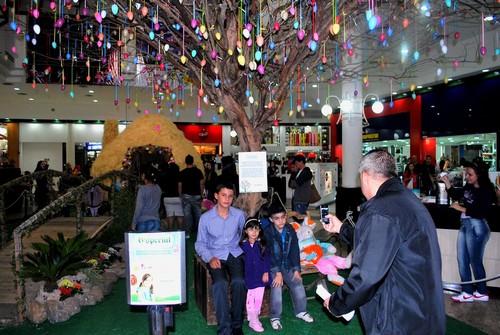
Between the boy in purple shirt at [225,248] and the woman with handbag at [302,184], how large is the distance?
398 cm

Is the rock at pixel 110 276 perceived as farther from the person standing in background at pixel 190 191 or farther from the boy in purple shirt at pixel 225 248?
the person standing in background at pixel 190 191

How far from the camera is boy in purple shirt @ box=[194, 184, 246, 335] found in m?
4.40

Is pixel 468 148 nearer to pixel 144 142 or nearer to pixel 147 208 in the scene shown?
pixel 144 142

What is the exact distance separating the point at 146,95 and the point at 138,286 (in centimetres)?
1830

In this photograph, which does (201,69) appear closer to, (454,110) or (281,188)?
(281,188)

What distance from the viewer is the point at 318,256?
5574 millimetres

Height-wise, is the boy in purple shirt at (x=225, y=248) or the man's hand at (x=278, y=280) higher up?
the boy in purple shirt at (x=225, y=248)

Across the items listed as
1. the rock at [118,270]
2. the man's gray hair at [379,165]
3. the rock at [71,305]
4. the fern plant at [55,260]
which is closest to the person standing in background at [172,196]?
the rock at [118,270]

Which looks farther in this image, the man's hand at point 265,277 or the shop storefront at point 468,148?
the shop storefront at point 468,148

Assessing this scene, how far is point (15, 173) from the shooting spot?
1463 centimetres

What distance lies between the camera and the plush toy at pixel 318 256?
520 cm

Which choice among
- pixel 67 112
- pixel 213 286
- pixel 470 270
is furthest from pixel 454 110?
pixel 67 112

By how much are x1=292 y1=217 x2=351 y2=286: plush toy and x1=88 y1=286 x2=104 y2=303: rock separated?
2.46m

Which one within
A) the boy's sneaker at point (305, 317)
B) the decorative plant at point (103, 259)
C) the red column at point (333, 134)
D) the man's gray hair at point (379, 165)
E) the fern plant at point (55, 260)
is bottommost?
the boy's sneaker at point (305, 317)
